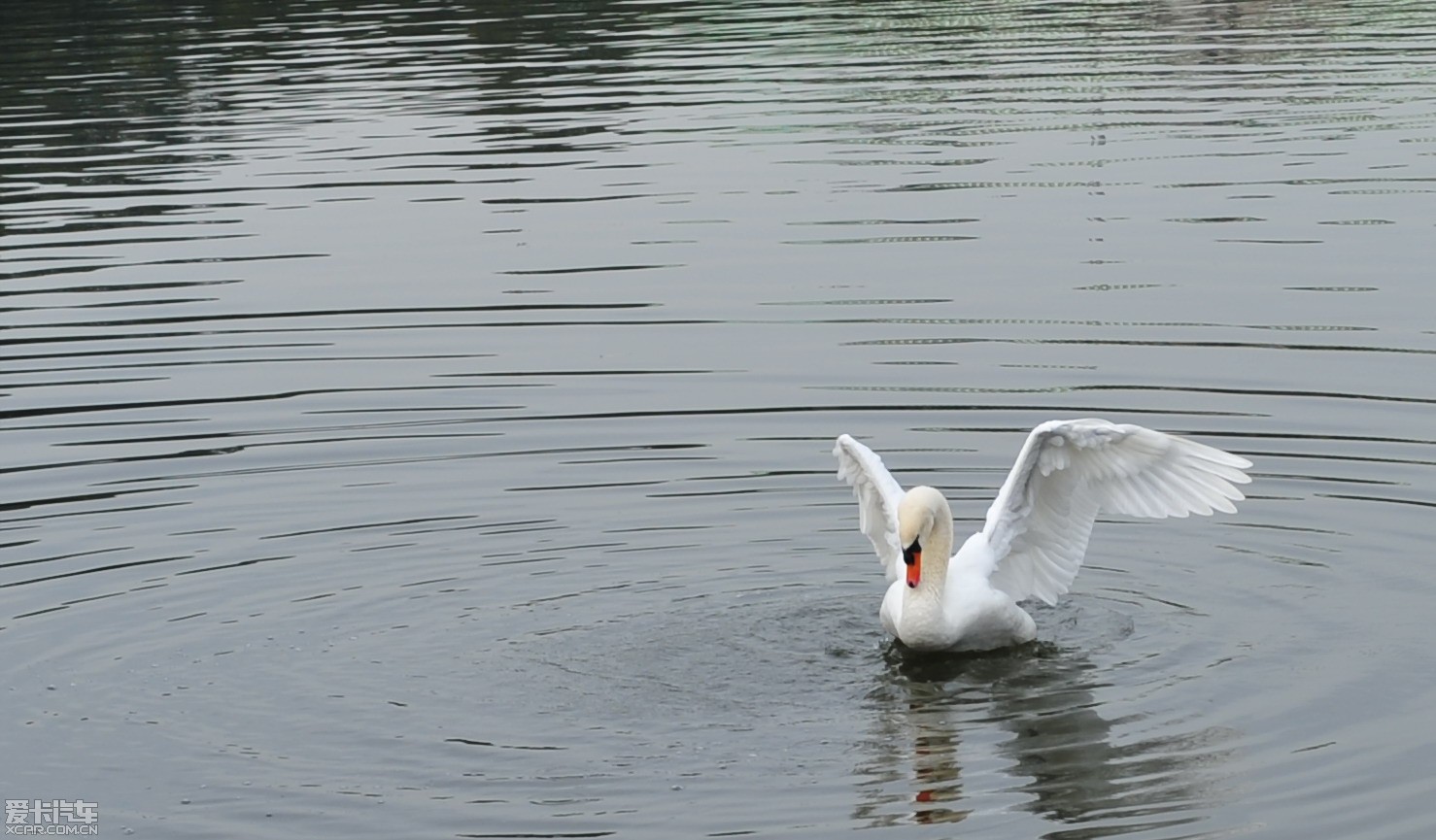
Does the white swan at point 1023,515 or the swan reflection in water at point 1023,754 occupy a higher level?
the white swan at point 1023,515

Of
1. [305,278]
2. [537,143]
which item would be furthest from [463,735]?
[537,143]

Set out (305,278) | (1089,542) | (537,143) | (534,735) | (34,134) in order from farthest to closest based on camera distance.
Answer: (34,134)
(537,143)
(305,278)
(1089,542)
(534,735)

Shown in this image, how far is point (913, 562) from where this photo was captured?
1253 centimetres

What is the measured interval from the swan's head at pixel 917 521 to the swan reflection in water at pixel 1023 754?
0.60 meters

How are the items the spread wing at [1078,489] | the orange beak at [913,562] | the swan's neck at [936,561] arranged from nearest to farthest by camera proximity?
the orange beak at [913,562], the swan's neck at [936,561], the spread wing at [1078,489]

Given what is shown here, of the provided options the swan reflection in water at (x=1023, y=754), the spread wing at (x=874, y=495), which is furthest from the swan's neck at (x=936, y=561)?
the swan reflection in water at (x=1023, y=754)

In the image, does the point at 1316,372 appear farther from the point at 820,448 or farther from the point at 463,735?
the point at 463,735

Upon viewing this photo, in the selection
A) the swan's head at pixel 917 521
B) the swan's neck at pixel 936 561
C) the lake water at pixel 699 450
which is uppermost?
the swan's head at pixel 917 521

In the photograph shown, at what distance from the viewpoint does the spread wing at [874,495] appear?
1330 cm

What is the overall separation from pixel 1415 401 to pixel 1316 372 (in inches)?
39.6

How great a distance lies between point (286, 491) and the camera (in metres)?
15.6

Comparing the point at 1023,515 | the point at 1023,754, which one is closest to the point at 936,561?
the point at 1023,515

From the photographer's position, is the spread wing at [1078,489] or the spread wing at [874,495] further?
the spread wing at [874,495]

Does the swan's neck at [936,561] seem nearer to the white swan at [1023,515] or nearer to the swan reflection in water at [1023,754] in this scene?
the white swan at [1023,515]
